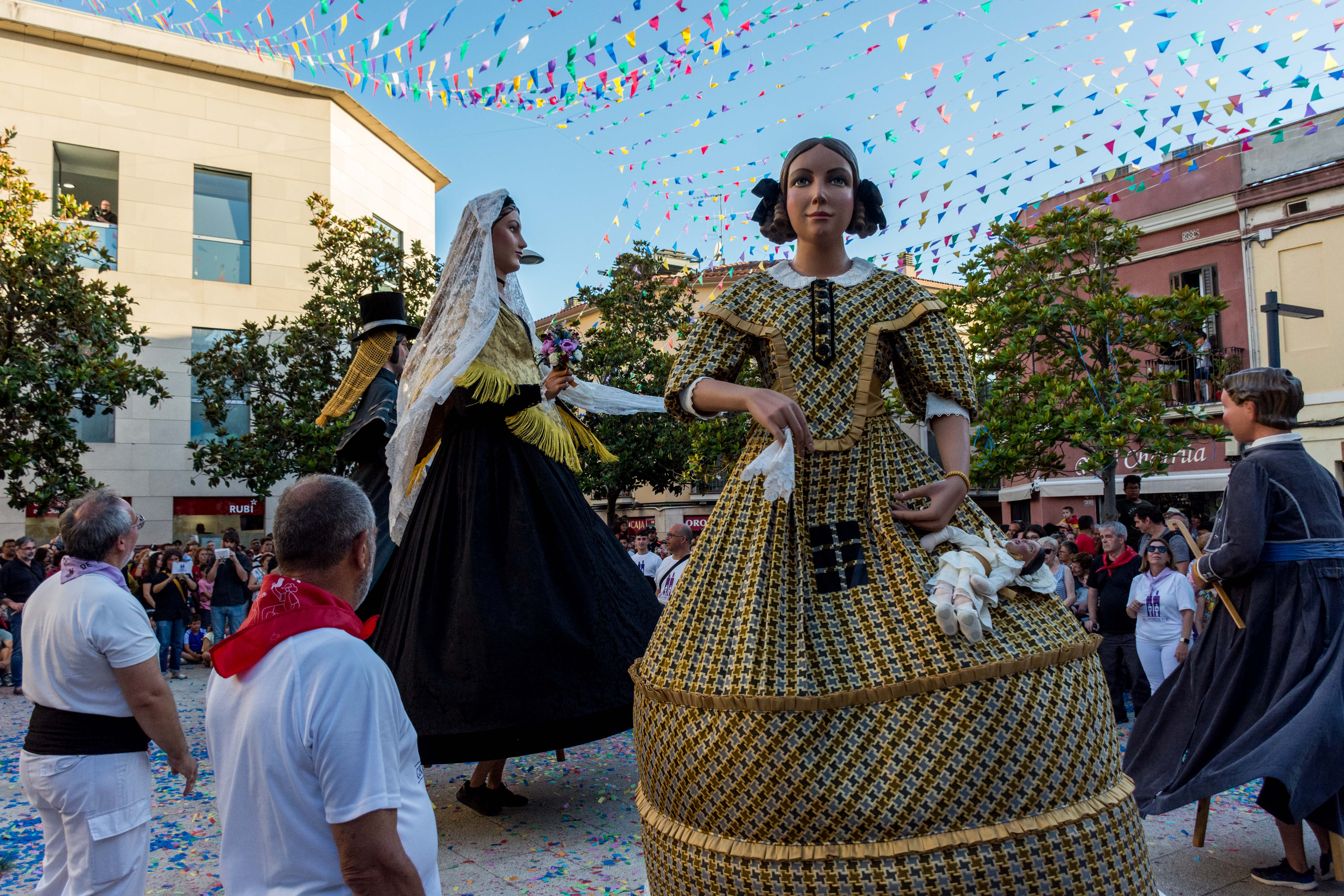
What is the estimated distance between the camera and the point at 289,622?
1.86 meters

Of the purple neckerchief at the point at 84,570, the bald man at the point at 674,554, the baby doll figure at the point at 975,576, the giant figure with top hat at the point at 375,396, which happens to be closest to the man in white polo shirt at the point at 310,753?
the baby doll figure at the point at 975,576

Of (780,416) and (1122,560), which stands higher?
(780,416)

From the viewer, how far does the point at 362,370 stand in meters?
5.46

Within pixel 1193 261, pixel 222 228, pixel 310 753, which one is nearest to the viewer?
pixel 310 753

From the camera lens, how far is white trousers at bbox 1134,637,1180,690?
6629 millimetres

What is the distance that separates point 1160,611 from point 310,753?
6.42m

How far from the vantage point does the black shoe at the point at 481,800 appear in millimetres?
4391

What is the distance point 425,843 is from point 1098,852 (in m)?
1.39

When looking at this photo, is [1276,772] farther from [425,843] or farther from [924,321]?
[425,843]

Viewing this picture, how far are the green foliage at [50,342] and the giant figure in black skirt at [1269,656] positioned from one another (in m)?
13.5

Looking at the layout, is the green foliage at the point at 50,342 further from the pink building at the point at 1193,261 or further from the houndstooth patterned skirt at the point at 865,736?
the pink building at the point at 1193,261

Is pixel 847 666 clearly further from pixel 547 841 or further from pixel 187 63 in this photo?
pixel 187 63

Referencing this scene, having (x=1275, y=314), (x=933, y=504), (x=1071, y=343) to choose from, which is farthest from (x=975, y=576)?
(x=1071, y=343)

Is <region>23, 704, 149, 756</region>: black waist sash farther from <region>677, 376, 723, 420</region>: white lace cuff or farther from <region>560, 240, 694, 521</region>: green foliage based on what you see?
<region>560, 240, 694, 521</region>: green foliage
